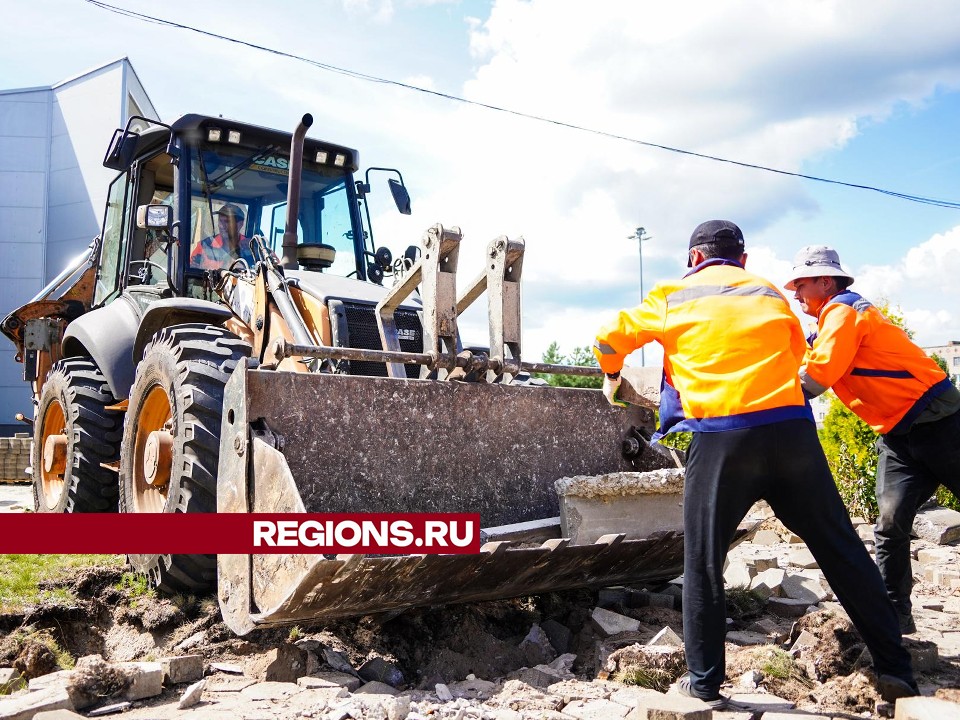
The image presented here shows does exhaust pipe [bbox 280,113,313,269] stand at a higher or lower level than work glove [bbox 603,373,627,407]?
higher

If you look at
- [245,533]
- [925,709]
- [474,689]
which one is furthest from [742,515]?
[245,533]

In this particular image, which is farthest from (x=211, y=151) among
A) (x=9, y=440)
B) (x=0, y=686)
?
(x=9, y=440)

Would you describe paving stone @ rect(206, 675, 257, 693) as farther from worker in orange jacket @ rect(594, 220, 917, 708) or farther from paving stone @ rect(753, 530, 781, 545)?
paving stone @ rect(753, 530, 781, 545)

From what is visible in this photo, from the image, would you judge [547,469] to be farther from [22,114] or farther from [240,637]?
[22,114]

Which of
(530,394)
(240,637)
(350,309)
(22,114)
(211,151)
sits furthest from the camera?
(22,114)

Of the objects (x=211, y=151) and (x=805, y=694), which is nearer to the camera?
(x=805, y=694)

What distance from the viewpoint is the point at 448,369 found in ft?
14.9

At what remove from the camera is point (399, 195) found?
21.6 feet

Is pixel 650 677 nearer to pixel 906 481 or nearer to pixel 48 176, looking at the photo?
pixel 906 481

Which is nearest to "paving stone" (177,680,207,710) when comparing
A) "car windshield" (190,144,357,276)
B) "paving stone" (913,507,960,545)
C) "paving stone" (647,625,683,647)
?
"paving stone" (647,625,683,647)

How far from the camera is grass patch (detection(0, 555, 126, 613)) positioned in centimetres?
454

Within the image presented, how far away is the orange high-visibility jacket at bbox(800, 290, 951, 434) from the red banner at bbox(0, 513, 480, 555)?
179 centimetres

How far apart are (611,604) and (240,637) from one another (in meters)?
1.91

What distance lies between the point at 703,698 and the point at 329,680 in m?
1.48
